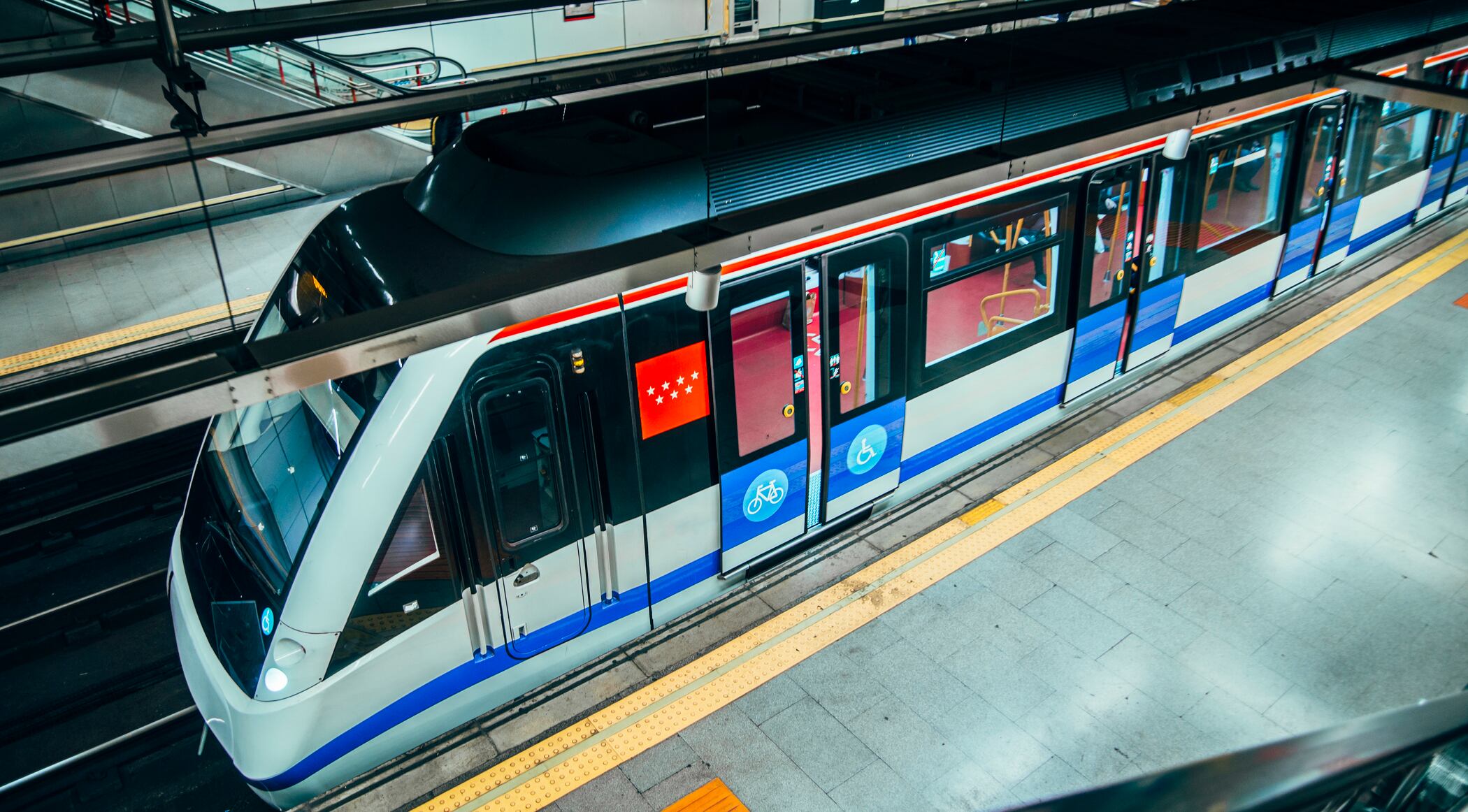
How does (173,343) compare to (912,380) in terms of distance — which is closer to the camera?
(912,380)

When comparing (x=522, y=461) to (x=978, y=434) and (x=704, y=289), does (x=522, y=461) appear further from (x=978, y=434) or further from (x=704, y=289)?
(x=978, y=434)

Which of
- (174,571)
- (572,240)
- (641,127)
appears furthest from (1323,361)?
(174,571)

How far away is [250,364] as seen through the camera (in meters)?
3.07

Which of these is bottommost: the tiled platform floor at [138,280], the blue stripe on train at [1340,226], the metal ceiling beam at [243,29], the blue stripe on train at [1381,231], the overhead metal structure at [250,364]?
the tiled platform floor at [138,280]

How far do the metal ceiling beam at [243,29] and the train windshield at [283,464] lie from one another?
→ 1340mm

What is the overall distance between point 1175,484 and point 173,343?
8828 mm

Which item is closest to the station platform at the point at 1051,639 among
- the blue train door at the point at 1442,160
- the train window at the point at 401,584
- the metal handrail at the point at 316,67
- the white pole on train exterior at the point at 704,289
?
the train window at the point at 401,584

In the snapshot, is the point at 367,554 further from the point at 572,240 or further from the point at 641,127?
the point at 641,127

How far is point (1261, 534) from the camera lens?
6492 mm

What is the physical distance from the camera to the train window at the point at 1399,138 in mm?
9023

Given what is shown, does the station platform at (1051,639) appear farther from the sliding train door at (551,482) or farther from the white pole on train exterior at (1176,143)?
the white pole on train exterior at (1176,143)

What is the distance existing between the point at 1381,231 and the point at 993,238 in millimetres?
6368

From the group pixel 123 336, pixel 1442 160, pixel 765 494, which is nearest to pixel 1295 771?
pixel 765 494

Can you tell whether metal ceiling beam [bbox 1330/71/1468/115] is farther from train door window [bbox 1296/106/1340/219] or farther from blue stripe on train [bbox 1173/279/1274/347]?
blue stripe on train [bbox 1173/279/1274/347]
